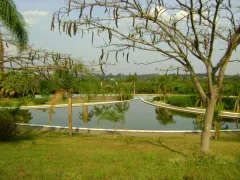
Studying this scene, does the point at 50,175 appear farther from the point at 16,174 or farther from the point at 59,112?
the point at 59,112

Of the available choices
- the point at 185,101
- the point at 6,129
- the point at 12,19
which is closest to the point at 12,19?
the point at 12,19

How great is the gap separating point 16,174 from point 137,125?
42.5 ft

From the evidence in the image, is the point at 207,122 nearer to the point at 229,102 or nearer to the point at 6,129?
the point at 6,129

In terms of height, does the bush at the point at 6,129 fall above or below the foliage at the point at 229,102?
above

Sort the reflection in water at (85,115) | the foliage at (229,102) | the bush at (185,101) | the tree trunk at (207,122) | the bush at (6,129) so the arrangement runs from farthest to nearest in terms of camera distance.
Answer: the bush at (185,101)
the foliage at (229,102)
the reflection in water at (85,115)
the bush at (6,129)
the tree trunk at (207,122)

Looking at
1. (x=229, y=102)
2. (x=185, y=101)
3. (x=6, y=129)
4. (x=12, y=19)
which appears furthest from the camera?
(x=185, y=101)

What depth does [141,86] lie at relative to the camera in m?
49.6

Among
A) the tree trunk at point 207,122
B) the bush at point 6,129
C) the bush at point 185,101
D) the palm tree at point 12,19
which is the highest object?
the palm tree at point 12,19

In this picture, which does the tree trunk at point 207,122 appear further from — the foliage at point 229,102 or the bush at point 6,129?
the foliage at point 229,102

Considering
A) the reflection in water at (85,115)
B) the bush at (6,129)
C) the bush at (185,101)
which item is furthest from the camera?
the bush at (185,101)

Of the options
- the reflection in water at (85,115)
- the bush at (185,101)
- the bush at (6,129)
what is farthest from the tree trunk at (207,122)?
the bush at (185,101)

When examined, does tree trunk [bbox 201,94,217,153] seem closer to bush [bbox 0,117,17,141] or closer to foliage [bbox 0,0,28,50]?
foliage [bbox 0,0,28,50]

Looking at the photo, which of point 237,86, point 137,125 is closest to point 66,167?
point 137,125

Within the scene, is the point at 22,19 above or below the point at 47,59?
above
